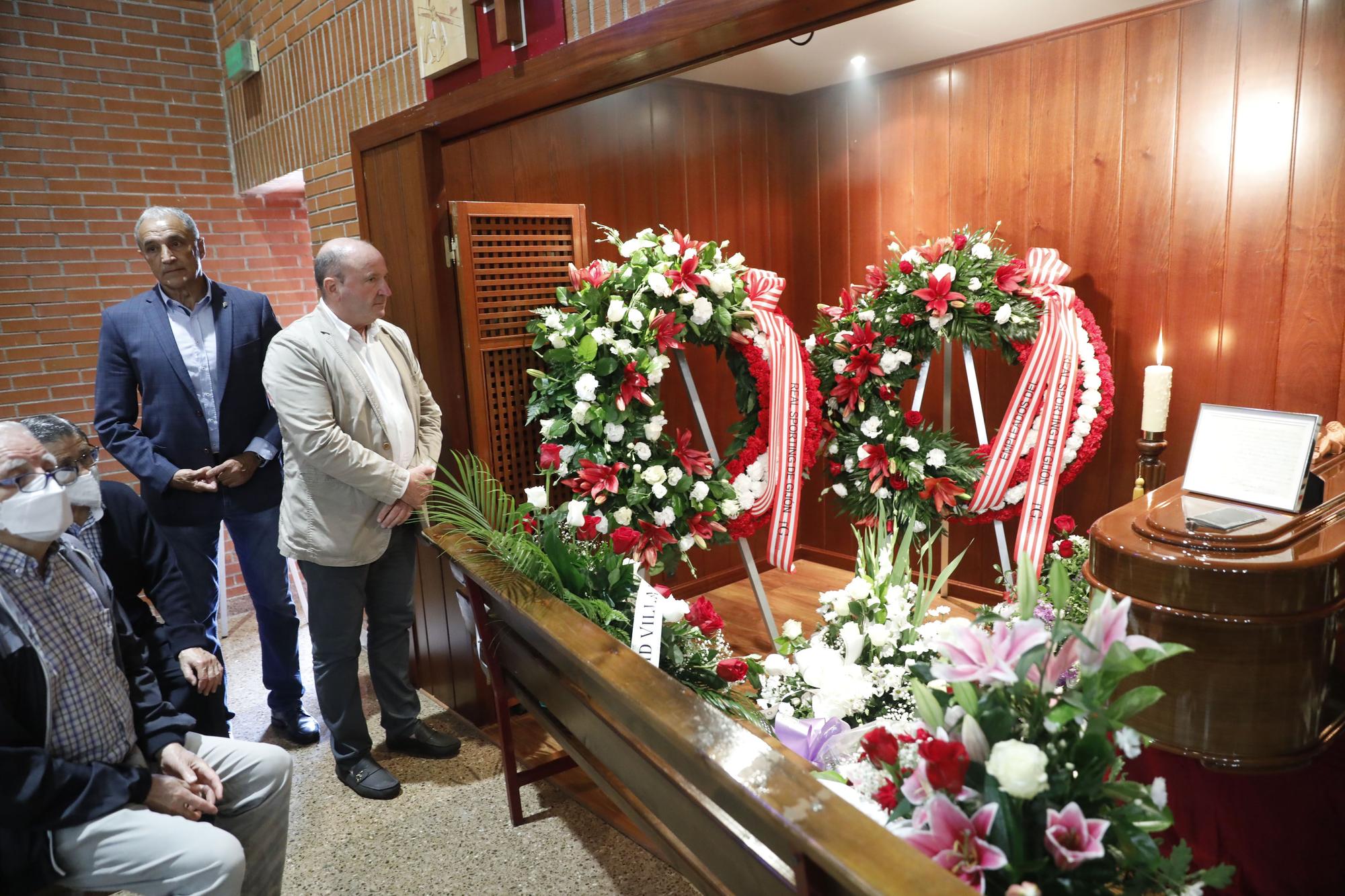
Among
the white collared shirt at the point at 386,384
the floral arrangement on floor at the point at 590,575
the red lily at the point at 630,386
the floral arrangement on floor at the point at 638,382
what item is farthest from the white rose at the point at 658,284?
the white collared shirt at the point at 386,384

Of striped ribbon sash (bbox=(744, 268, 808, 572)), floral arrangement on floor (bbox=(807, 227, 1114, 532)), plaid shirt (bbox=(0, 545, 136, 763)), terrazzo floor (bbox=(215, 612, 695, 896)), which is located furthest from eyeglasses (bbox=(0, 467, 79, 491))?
floral arrangement on floor (bbox=(807, 227, 1114, 532))

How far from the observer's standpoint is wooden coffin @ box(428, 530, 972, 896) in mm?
1067

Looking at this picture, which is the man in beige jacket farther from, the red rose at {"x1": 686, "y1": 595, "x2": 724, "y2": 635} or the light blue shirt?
the red rose at {"x1": 686, "y1": 595, "x2": 724, "y2": 635}

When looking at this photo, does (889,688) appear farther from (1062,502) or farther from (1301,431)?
(1062,502)

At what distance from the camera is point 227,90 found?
4.37 m

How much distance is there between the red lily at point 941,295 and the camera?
3.17 metres

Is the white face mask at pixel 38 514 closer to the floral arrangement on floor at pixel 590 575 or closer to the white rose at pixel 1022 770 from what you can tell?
the floral arrangement on floor at pixel 590 575

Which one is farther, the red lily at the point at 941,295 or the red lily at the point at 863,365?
the red lily at the point at 863,365

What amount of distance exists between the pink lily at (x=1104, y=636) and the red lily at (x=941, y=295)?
90.9 inches

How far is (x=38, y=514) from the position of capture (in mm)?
1583

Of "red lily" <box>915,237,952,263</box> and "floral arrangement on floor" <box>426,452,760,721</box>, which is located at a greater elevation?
"red lily" <box>915,237,952,263</box>

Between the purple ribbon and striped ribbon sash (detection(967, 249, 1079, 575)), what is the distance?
1.82m

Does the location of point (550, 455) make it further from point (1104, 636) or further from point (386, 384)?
point (1104, 636)

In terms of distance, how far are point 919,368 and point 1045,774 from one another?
2.59 meters
